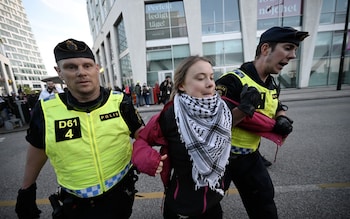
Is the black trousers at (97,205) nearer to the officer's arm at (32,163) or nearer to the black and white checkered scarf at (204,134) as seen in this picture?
the officer's arm at (32,163)

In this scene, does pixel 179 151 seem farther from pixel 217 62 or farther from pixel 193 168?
pixel 217 62

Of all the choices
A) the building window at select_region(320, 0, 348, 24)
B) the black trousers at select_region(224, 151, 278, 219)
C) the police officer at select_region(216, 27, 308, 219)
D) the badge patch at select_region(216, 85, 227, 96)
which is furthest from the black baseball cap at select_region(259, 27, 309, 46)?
the building window at select_region(320, 0, 348, 24)

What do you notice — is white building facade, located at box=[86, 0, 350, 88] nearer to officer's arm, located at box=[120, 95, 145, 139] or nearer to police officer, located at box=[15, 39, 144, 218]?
officer's arm, located at box=[120, 95, 145, 139]

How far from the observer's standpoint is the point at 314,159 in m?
3.24

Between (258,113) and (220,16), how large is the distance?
599 inches

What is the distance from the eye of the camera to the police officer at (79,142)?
121cm

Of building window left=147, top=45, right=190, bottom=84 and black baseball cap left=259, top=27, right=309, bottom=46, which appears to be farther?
building window left=147, top=45, right=190, bottom=84

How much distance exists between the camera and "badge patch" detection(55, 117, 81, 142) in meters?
1.18

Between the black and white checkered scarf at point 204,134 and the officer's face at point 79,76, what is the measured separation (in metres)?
0.65

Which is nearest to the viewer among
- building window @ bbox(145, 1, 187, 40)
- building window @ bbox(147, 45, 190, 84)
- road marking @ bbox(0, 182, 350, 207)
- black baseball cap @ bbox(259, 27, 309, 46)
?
black baseball cap @ bbox(259, 27, 309, 46)

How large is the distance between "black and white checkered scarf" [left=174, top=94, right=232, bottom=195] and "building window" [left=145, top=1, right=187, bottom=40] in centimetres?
1467

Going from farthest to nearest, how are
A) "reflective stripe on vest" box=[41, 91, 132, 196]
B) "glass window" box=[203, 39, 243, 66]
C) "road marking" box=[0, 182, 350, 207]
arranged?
"glass window" box=[203, 39, 243, 66] < "road marking" box=[0, 182, 350, 207] < "reflective stripe on vest" box=[41, 91, 132, 196]

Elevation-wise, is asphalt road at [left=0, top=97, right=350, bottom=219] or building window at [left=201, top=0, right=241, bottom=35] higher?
building window at [left=201, top=0, right=241, bottom=35]

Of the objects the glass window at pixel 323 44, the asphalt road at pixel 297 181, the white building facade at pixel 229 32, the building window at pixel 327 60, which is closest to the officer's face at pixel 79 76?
the asphalt road at pixel 297 181
